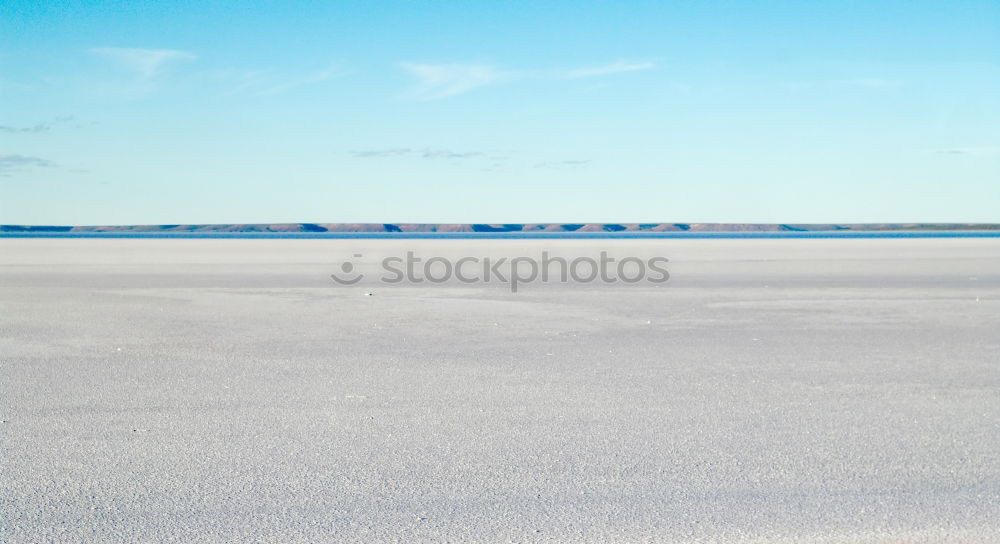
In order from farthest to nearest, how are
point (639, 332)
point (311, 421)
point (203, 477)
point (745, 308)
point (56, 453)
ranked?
point (745, 308) → point (639, 332) → point (311, 421) → point (56, 453) → point (203, 477)

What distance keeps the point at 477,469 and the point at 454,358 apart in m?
4.53

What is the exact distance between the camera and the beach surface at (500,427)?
4.95 m

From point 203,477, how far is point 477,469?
64.3 inches

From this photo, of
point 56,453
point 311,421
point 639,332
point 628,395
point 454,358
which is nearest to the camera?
point 56,453

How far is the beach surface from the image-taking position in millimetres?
4945

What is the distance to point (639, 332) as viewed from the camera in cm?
1258

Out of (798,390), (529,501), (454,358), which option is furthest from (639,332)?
(529,501)

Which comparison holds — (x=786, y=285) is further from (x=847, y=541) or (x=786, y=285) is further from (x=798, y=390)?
(x=847, y=541)

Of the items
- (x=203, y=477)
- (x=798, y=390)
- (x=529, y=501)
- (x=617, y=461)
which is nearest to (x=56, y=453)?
(x=203, y=477)

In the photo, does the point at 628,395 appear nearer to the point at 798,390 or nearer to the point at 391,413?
the point at 798,390

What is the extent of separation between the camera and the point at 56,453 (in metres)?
6.24

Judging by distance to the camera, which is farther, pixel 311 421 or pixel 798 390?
pixel 798 390

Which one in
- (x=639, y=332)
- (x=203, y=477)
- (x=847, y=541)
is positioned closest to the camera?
(x=847, y=541)

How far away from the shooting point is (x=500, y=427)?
23.0 ft
